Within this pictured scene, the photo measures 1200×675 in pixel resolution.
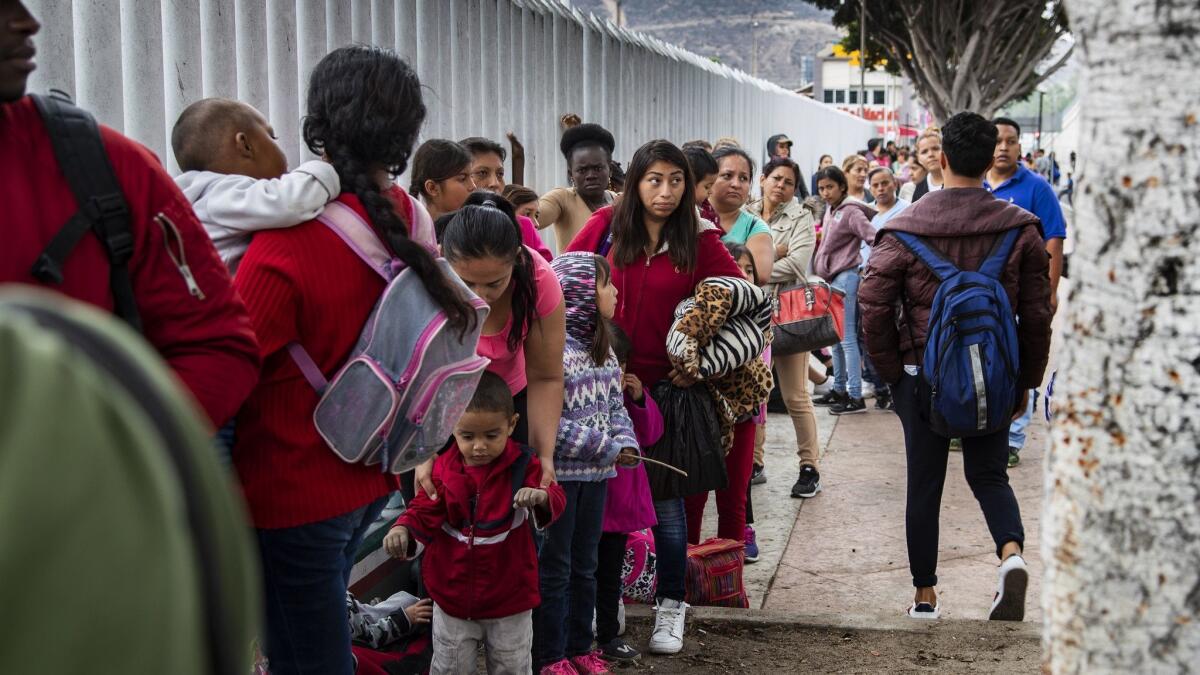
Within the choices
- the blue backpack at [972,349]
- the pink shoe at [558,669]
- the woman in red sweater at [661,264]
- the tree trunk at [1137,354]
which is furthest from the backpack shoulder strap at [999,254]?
the tree trunk at [1137,354]

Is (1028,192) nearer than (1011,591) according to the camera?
No

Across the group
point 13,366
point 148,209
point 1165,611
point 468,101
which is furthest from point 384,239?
point 468,101

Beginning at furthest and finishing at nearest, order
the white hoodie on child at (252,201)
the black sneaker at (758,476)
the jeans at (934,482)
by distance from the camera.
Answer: the black sneaker at (758,476)
the jeans at (934,482)
the white hoodie on child at (252,201)

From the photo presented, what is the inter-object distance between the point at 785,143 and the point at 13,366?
45.8 ft

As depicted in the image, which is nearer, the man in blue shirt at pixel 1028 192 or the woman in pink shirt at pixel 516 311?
the woman in pink shirt at pixel 516 311

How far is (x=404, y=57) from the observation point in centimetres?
525

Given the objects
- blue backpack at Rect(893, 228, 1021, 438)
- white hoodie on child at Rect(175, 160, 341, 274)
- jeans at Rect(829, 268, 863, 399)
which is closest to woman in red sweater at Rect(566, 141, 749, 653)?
blue backpack at Rect(893, 228, 1021, 438)

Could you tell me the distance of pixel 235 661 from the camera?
3.15 ft

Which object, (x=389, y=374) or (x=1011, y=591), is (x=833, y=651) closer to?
(x=1011, y=591)

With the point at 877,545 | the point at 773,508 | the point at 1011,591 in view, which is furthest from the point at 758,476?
the point at 1011,591

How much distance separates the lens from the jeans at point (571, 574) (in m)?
4.06

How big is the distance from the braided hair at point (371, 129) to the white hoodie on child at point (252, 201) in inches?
2.6

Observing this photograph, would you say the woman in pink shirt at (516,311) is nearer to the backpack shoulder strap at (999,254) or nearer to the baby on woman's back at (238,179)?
the baby on woman's back at (238,179)

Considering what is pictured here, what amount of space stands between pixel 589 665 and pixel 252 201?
7.74ft
